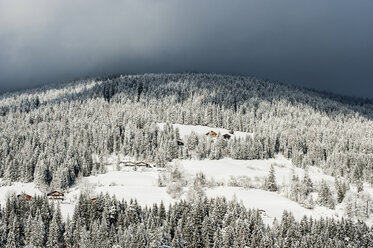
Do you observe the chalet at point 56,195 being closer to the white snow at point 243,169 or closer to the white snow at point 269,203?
the white snow at point 269,203

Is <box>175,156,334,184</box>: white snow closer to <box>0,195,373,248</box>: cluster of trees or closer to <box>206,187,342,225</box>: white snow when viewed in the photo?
<box>206,187,342,225</box>: white snow

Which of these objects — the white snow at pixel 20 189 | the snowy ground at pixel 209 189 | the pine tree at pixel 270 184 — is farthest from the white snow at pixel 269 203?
the white snow at pixel 20 189

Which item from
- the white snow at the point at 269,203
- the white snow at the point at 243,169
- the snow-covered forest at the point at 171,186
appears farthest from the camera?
the white snow at the point at 243,169

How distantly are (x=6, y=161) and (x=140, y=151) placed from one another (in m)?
52.5

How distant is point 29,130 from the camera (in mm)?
191750

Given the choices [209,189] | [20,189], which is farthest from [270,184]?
[20,189]

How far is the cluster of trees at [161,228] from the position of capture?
89.4 m

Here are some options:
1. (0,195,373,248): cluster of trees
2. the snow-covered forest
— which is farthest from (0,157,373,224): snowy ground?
(0,195,373,248): cluster of trees

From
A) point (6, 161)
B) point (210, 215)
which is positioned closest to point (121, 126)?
point (6, 161)

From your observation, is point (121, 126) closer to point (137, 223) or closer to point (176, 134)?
point (176, 134)

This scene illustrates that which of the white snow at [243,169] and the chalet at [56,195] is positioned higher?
the white snow at [243,169]

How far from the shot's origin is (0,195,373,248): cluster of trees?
89438mm

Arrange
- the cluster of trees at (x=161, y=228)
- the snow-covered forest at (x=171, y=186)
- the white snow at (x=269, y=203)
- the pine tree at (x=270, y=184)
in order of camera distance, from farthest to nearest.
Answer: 1. the pine tree at (x=270, y=184)
2. the white snow at (x=269, y=203)
3. the snow-covered forest at (x=171, y=186)
4. the cluster of trees at (x=161, y=228)

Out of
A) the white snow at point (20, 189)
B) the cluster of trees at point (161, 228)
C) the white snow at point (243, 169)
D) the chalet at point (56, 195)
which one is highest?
the white snow at point (243, 169)
